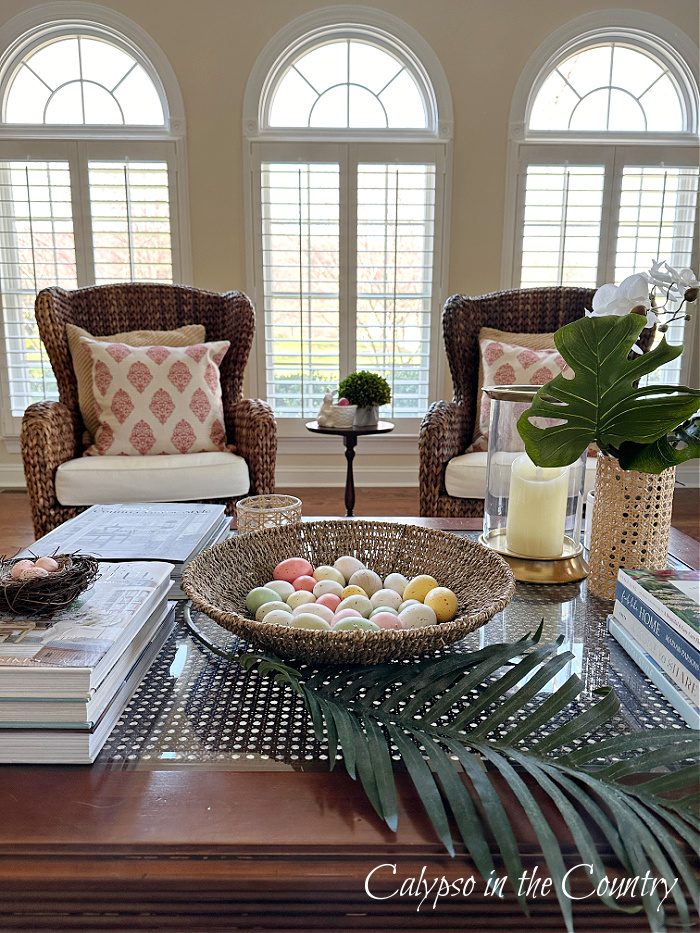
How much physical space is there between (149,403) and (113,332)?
0.44 m

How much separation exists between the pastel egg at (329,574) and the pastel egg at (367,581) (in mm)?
16

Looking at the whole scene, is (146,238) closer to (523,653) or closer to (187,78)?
(187,78)

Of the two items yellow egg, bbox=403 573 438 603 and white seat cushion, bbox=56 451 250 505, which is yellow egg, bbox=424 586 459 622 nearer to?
yellow egg, bbox=403 573 438 603

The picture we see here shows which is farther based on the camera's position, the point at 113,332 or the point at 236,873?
the point at 113,332

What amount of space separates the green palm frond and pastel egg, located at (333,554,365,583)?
23cm

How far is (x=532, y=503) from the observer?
3.74 feet

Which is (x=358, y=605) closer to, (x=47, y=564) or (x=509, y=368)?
(x=47, y=564)

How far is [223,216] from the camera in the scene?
12.1 feet

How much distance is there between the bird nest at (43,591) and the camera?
31.7 inches

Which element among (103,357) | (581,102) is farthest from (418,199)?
(103,357)

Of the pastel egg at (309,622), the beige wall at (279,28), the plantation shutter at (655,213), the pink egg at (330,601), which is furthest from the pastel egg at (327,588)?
the plantation shutter at (655,213)

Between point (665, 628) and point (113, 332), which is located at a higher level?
point (113, 332)

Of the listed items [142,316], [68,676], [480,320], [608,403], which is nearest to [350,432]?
[480,320]

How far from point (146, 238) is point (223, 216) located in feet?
1.39
